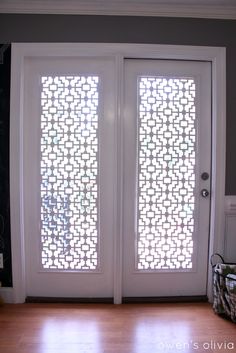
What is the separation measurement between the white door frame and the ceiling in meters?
0.25

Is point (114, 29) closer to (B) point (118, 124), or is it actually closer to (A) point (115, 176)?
(B) point (118, 124)

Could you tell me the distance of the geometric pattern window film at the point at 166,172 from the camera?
2.20m

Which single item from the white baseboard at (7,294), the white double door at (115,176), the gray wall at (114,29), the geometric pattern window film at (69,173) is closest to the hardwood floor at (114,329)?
the white baseboard at (7,294)

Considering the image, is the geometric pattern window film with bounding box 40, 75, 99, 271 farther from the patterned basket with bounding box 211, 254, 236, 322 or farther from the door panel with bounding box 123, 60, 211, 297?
the patterned basket with bounding box 211, 254, 236, 322

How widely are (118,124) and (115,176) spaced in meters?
0.41

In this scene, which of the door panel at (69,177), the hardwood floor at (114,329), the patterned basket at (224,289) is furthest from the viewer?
the door panel at (69,177)

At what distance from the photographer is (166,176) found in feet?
7.32

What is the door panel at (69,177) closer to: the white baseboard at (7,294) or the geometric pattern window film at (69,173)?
the geometric pattern window film at (69,173)

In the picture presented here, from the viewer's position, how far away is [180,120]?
221cm

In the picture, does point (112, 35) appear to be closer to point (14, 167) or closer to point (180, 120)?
point (180, 120)

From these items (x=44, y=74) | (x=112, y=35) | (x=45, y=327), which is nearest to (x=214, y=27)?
(x=112, y=35)

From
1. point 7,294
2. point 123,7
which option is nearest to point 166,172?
point 123,7

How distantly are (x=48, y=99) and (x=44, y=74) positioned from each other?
197 millimetres

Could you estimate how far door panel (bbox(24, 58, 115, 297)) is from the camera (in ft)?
7.13
